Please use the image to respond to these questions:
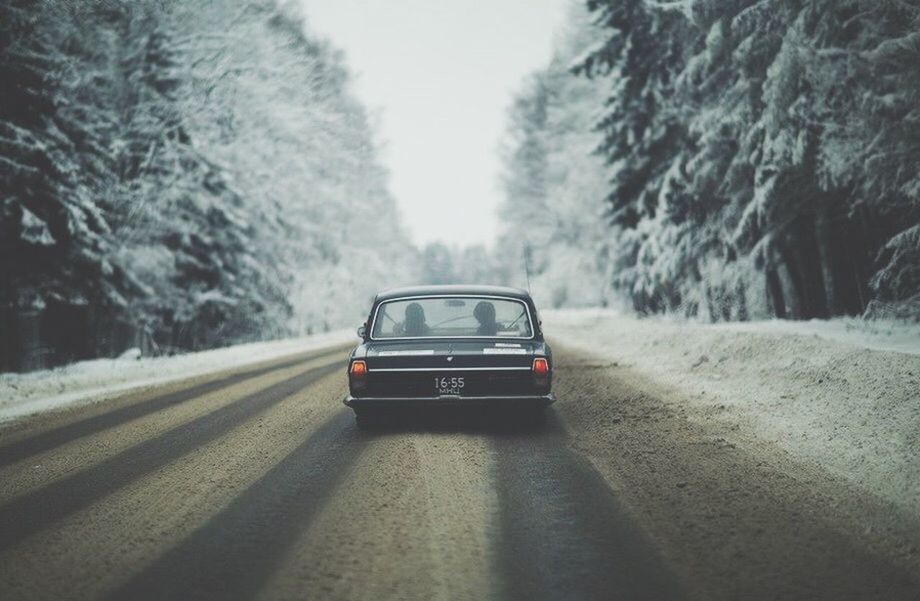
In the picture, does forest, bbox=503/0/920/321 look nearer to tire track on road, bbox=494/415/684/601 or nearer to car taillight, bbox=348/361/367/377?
tire track on road, bbox=494/415/684/601

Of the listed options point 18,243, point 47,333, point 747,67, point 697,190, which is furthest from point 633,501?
point 47,333

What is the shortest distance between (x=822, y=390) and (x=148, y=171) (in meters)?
18.0

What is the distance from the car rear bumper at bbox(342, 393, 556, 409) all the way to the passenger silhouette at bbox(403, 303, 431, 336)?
3.25ft

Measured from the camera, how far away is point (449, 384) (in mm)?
5719

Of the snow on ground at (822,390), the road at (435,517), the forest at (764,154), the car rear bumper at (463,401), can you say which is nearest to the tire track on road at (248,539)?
the road at (435,517)

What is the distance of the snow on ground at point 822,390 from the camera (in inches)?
178

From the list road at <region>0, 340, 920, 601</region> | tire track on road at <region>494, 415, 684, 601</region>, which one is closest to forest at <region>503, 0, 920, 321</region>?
road at <region>0, 340, 920, 601</region>

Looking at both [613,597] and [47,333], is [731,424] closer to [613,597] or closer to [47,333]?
[613,597]

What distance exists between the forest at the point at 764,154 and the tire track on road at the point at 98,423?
10394 millimetres

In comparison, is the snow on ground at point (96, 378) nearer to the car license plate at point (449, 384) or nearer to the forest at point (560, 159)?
the forest at point (560, 159)

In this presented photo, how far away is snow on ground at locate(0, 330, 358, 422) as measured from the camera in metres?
9.51

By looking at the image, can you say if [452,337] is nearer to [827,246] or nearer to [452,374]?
[452,374]

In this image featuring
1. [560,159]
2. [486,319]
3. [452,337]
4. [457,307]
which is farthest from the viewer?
[560,159]

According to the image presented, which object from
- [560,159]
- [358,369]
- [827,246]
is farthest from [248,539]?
[560,159]
